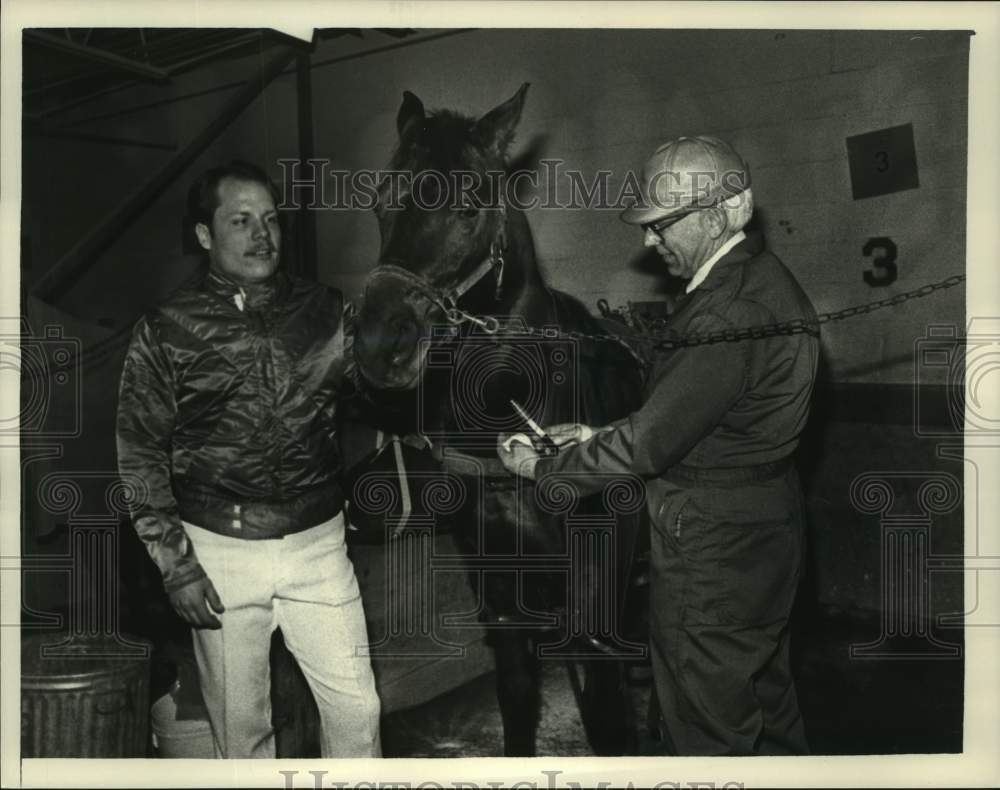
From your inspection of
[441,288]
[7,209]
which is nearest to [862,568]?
[441,288]

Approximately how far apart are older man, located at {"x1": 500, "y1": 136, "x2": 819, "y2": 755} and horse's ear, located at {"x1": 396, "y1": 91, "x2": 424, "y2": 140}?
0.75 m

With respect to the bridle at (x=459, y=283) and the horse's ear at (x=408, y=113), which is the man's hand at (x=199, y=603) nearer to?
the bridle at (x=459, y=283)

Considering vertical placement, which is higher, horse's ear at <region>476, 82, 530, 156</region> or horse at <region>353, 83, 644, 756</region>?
horse's ear at <region>476, 82, 530, 156</region>

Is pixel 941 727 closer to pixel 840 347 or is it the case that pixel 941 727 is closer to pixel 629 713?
pixel 629 713

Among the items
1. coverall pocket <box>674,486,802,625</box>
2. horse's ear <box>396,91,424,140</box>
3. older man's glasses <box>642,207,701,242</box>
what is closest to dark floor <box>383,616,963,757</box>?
coverall pocket <box>674,486,802,625</box>

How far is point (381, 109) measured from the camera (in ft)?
11.0

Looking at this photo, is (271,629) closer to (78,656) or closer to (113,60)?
(78,656)

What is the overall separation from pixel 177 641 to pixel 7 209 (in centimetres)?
155

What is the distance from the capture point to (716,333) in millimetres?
3021

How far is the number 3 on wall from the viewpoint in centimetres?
341

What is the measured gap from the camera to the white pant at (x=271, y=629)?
3328 millimetres

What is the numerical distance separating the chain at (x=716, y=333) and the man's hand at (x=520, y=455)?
34cm

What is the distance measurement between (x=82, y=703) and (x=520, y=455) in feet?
5.56

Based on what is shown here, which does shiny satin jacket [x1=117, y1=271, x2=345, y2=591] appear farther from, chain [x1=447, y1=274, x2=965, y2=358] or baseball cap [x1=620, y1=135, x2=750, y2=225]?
baseball cap [x1=620, y1=135, x2=750, y2=225]
